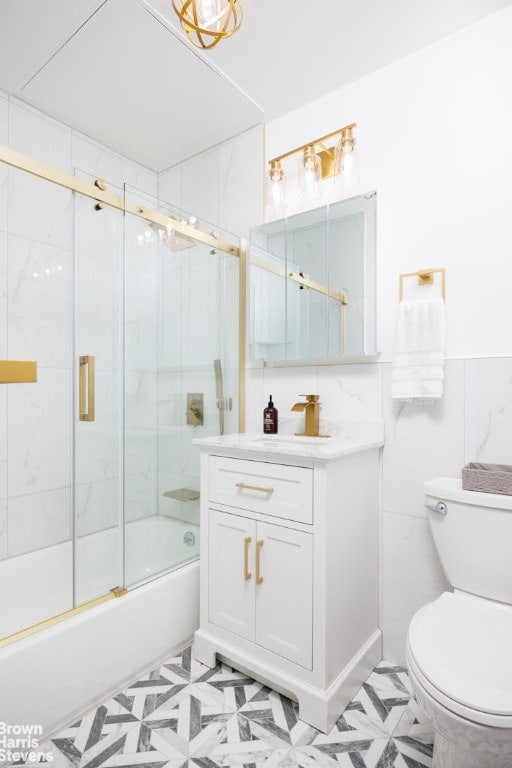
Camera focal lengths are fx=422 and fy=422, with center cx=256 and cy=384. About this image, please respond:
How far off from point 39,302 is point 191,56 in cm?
126

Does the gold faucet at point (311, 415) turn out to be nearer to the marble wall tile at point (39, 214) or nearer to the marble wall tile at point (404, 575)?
the marble wall tile at point (404, 575)

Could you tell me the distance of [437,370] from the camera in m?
1.55

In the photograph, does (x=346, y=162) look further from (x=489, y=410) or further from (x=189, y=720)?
(x=189, y=720)

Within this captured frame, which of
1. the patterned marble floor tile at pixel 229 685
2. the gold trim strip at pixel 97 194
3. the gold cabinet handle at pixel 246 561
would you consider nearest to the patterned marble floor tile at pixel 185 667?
the patterned marble floor tile at pixel 229 685

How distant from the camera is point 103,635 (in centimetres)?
147

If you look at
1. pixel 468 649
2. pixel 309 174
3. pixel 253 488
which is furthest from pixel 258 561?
pixel 309 174

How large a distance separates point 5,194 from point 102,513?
151 centimetres

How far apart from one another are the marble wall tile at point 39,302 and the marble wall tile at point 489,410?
1.84 metres

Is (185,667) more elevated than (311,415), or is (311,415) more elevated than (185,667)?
(311,415)

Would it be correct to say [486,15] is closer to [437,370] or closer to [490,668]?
[437,370]

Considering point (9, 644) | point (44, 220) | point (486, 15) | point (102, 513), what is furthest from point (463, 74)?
point (9, 644)

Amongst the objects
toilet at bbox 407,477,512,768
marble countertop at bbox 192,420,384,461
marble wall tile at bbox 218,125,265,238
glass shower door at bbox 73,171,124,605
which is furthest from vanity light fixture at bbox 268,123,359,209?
toilet at bbox 407,477,512,768

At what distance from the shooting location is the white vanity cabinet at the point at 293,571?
138 cm

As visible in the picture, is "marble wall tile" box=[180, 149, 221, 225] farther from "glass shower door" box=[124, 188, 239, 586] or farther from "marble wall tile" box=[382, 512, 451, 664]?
"marble wall tile" box=[382, 512, 451, 664]
